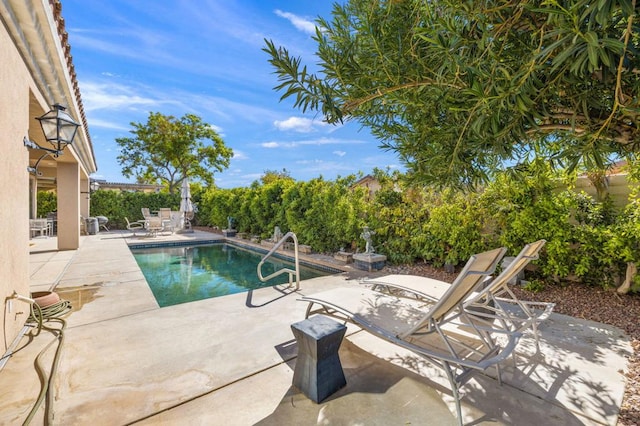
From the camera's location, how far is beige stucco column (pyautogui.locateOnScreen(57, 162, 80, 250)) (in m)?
10.9

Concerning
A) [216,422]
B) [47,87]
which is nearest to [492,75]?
[216,422]

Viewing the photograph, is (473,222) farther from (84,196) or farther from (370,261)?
(84,196)

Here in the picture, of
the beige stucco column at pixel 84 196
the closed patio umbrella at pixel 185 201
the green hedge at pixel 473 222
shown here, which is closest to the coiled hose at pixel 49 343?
Answer: the green hedge at pixel 473 222

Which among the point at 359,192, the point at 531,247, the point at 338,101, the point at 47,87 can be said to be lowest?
the point at 531,247

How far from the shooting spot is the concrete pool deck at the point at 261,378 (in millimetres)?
2488

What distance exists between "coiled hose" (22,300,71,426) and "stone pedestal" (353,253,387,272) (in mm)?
6258

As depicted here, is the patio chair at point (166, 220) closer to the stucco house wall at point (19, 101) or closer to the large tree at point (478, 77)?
the stucco house wall at point (19, 101)

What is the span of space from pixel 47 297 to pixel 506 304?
7.66 metres

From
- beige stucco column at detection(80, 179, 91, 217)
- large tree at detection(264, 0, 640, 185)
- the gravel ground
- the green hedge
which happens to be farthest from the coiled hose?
beige stucco column at detection(80, 179, 91, 217)

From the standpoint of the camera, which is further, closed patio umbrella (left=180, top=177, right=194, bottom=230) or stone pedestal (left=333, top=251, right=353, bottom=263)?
closed patio umbrella (left=180, top=177, right=194, bottom=230)

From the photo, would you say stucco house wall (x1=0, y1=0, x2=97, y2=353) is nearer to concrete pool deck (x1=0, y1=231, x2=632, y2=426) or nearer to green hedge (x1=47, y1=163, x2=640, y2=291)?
concrete pool deck (x1=0, y1=231, x2=632, y2=426)

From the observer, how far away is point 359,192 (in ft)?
31.9

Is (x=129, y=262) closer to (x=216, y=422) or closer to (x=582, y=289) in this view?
(x=216, y=422)

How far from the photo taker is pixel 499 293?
462 cm
